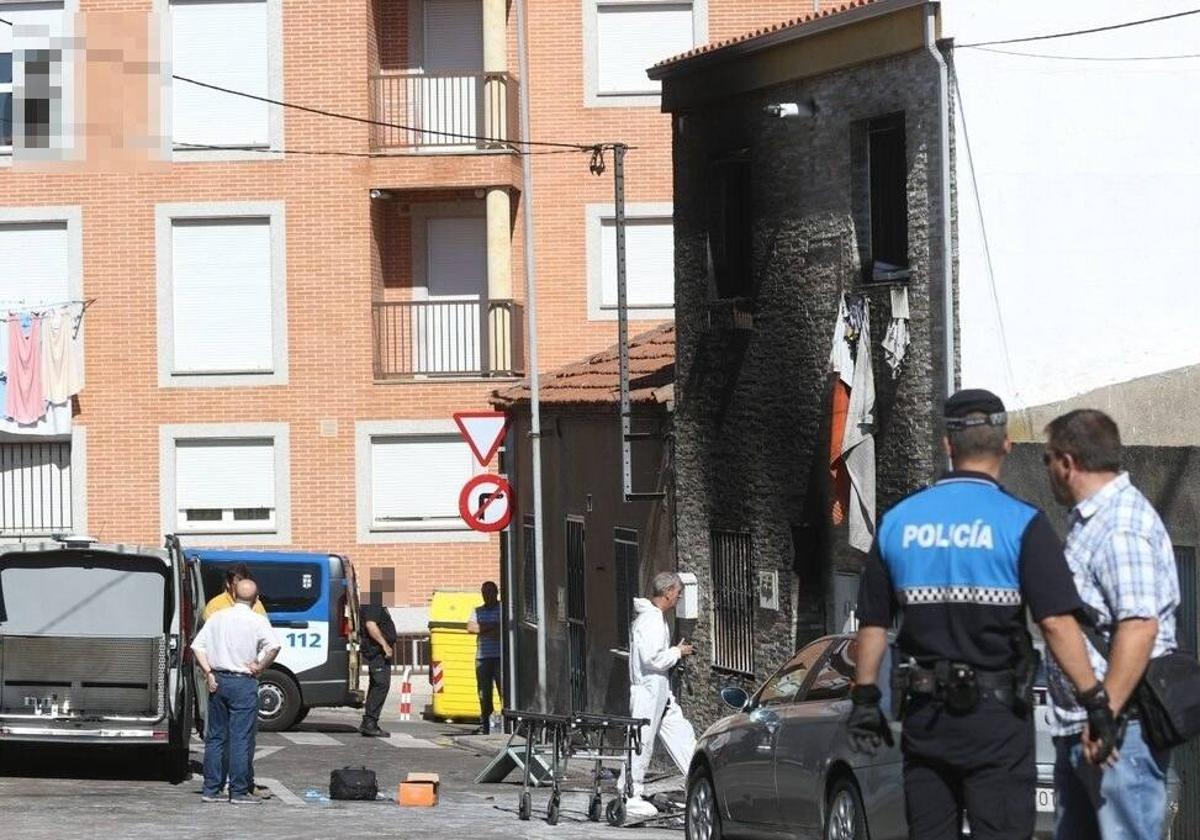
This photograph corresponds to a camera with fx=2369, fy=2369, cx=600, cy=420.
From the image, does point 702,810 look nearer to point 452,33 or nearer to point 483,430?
point 483,430

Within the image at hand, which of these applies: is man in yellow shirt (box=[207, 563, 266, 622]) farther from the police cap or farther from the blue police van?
the police cap

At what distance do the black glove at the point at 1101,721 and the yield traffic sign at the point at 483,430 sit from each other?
19.3 metres

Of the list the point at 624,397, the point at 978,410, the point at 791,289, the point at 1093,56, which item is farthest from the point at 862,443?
the point at 978,410

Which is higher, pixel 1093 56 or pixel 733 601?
pixel 1093 56

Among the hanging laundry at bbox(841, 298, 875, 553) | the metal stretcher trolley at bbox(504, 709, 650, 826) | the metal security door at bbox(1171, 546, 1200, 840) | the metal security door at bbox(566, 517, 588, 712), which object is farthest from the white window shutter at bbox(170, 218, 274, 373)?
the metal security door at bbox(1171, 546, 1200, 840)

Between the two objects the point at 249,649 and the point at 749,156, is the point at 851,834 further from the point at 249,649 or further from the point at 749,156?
the point at 749,156

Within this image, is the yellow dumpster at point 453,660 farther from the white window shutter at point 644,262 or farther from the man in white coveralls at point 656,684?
the man in white coveralls at point 656,684

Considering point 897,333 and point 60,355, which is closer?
point 897,333

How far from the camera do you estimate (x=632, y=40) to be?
1515 inches

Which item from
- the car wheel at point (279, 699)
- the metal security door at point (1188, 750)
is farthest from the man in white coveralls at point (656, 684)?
the car wheel at point (279, 699)

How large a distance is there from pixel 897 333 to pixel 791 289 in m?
2.30

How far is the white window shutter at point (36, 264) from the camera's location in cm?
3759

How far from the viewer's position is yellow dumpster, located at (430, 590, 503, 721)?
98.6 ft

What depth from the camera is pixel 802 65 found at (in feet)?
63.1
